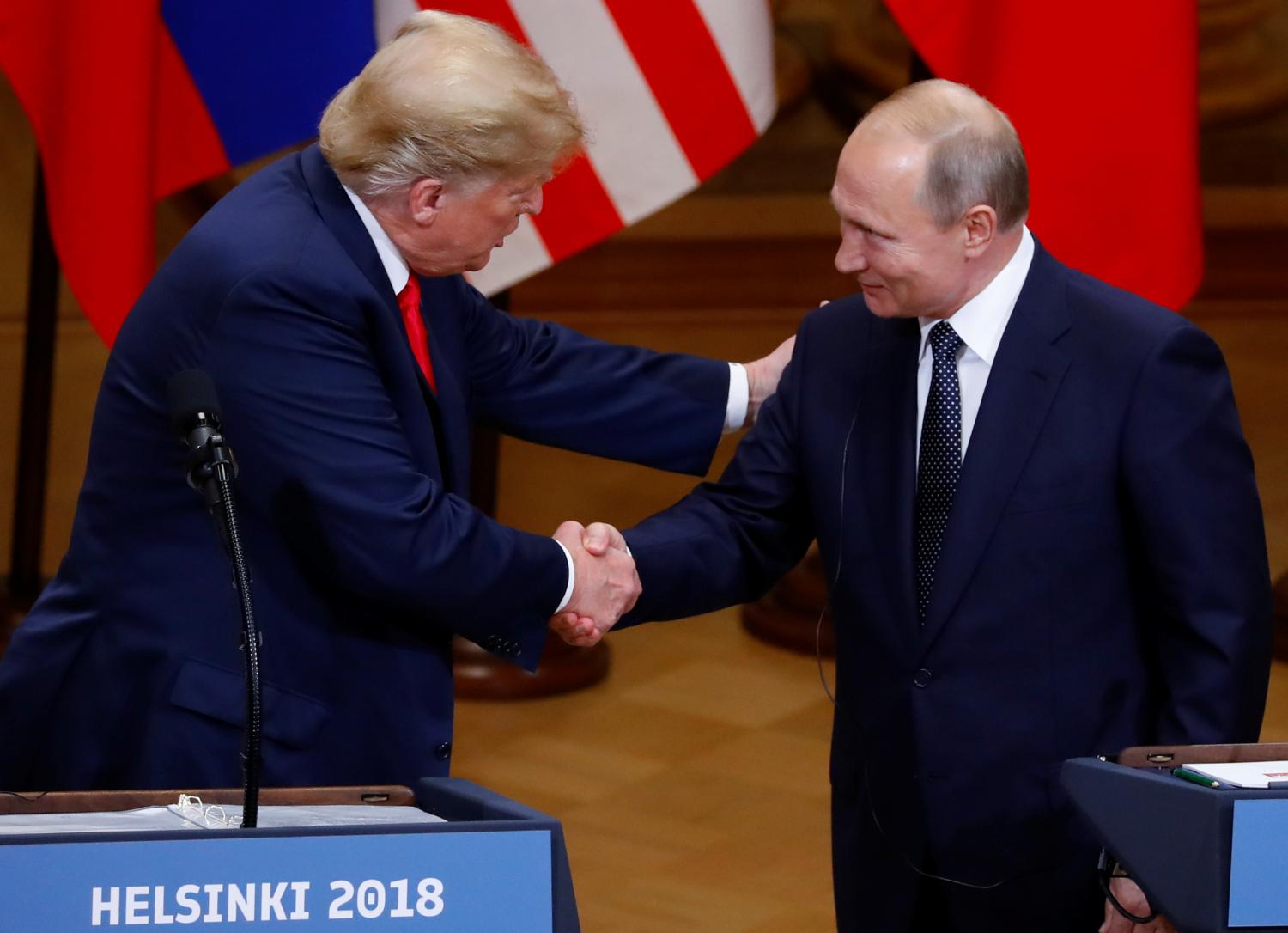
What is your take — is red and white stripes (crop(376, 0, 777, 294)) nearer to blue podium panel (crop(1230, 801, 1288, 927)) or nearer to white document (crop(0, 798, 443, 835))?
white document (crop(0, 798, 443, 835))

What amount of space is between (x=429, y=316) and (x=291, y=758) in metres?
0.50

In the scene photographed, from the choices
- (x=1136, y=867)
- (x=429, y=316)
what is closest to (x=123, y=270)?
(x=429, y=316)

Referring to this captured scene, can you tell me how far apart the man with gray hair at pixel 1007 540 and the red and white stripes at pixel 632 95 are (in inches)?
53.1

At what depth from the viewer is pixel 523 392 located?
7.82ft

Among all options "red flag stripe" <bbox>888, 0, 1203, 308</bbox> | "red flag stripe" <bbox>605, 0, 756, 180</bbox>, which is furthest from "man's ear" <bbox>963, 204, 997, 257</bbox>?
"red flag stripe" <bbox>605, 0, 756, 180</bbox>

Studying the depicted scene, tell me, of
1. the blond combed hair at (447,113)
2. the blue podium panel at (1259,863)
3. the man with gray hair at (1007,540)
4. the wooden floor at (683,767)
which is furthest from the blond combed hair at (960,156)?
the wooden floor at (683,767)

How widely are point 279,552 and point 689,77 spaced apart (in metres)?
1.66

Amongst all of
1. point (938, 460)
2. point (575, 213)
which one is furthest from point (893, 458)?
point (575, 213)

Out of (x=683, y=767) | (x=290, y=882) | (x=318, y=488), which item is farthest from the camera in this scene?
(x=683, y=767)

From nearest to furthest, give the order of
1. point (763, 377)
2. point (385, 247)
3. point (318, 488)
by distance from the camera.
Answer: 1. point (318, 488)
2. point (385, 247)
3. point (763, 377)

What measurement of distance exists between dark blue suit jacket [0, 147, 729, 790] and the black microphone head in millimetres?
357

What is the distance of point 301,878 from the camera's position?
48.9 inches

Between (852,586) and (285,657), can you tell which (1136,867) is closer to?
(852,586)

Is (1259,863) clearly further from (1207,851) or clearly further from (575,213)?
(575,213)
